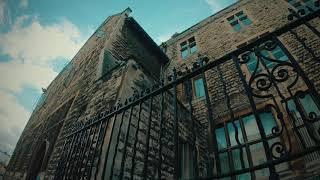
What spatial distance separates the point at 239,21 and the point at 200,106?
16.2 ft

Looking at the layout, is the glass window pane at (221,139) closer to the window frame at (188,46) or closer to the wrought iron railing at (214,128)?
the wrought iron railing at (214,128)

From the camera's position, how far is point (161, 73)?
33.9ft

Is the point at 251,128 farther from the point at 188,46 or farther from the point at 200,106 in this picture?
the point at 188,46

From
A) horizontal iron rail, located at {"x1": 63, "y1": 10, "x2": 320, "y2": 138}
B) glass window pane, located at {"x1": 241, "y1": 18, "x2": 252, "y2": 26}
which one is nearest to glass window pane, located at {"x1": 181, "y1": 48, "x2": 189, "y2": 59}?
glass window pane, located at {"x1": 241, "y1": 18, "x2": 252, "y2": 26}

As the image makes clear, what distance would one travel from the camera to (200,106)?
7.66 m

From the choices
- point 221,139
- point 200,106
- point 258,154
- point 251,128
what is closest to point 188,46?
point 200,106

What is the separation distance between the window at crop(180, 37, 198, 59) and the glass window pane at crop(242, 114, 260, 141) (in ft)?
16.1

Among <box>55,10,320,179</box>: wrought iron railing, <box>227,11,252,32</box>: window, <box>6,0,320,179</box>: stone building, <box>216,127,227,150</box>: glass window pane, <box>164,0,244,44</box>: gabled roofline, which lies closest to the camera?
<box>55,10,320,179</box>: wrought iron railing

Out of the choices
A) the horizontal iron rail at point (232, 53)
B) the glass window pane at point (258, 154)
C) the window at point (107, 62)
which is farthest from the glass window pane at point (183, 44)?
the horizontal iron rail at point (232, 53)

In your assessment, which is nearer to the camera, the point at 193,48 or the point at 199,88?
the point at 199,88

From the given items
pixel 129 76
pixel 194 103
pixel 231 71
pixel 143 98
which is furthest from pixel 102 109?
pixel 231 71

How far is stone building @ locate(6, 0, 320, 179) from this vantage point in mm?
1802

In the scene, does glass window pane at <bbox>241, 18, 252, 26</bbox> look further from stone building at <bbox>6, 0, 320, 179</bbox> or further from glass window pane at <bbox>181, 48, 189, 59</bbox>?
glass window pane at <bbox>181, 48, 189, 59</bbox>

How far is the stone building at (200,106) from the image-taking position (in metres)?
1.80
